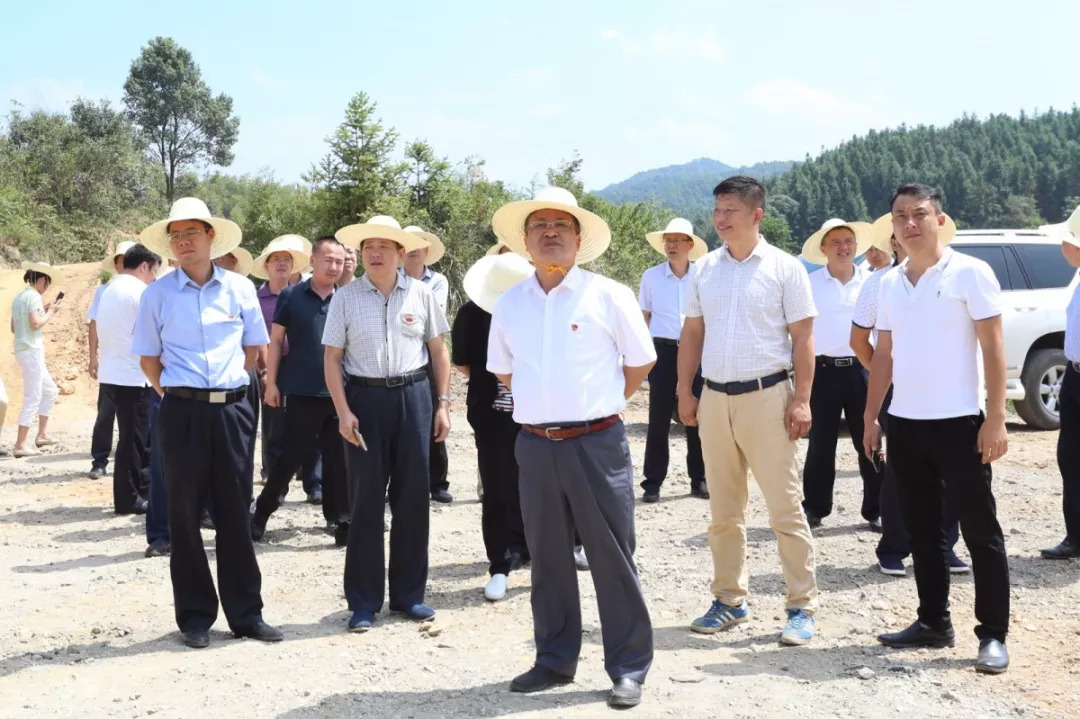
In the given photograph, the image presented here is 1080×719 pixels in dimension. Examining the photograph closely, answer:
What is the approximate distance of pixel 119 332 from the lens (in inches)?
351

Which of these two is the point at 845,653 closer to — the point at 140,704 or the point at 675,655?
the point at 675,655

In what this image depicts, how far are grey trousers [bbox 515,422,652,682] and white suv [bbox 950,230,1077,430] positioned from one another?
343 inches

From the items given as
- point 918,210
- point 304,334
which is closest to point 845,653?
point 918,210

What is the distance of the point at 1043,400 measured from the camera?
12.2 m

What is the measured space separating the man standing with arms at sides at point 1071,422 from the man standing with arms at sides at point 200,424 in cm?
499

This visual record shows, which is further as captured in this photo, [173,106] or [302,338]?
[173,106]

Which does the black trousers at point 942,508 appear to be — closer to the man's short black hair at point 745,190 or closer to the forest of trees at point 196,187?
the man's short black hair at point 745,190

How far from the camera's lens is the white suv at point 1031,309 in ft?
38.9

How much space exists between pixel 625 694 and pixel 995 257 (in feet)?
31.3

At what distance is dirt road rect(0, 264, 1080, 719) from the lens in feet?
14.6

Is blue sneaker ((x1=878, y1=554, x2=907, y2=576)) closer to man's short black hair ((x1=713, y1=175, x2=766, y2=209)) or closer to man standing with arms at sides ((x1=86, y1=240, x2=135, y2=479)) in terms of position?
man's short black hair ((x1=713, y1=175, x2=766, y2=209))

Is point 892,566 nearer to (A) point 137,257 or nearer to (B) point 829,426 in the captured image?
(B) point 829,426

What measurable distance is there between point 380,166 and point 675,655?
46.7ft

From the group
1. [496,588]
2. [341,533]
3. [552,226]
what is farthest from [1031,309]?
[552,226]
